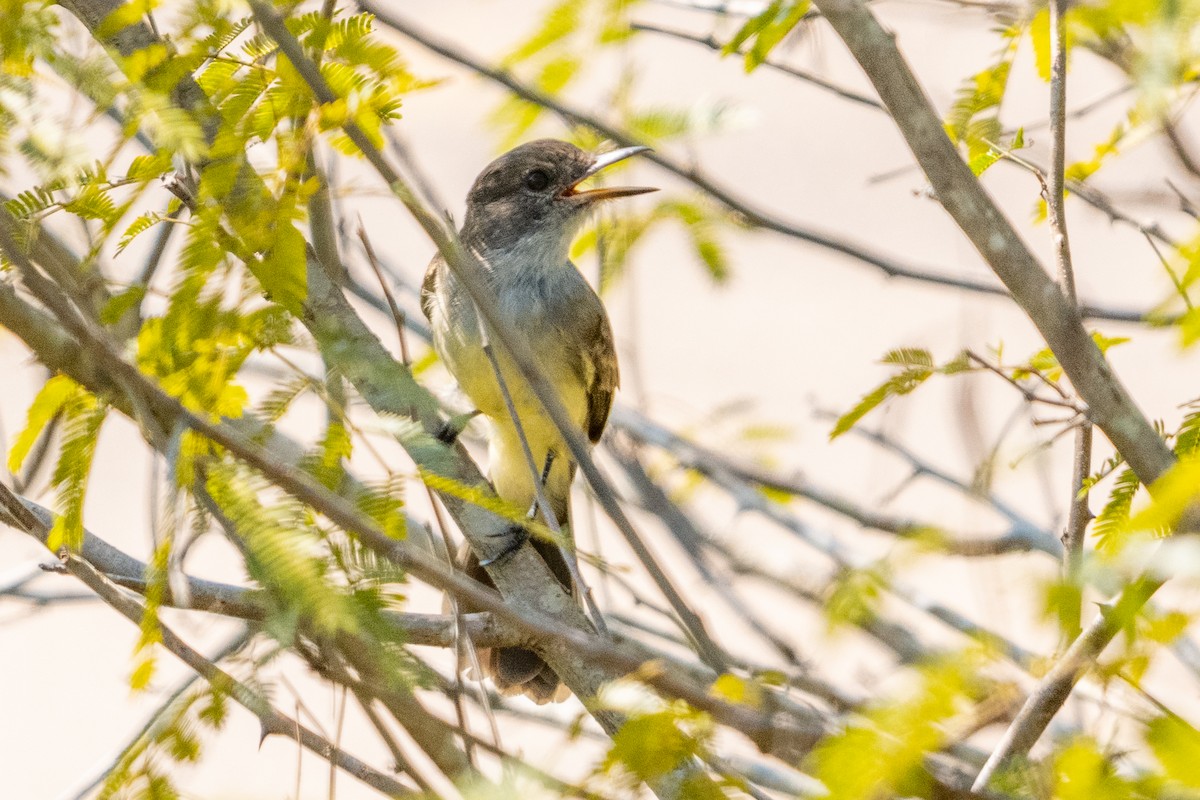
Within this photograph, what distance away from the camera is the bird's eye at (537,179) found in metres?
6.48

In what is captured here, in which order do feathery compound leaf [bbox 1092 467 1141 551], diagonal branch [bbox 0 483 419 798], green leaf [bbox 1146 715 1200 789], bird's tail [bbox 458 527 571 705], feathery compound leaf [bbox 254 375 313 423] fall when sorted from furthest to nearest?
1. bird's tail [bbox 458 527 571 705]
2. feathery compound leaf [bbox 1092 467 1141 551]
3. feathery compound leaf [bbox 254 375 313 423]
4. diagonal branch [bbox 0 483 419 798]
5. green leaf [bbox 1146 715 1200 789]

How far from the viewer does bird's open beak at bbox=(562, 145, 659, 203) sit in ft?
17.5

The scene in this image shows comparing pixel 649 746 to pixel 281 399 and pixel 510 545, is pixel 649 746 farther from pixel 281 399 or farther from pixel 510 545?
pixel 510 545

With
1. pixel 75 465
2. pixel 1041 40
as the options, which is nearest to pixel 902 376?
pixel 1041 40

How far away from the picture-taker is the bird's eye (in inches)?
255

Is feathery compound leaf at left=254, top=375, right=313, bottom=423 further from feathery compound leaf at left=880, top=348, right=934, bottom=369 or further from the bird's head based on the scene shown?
the bird's head

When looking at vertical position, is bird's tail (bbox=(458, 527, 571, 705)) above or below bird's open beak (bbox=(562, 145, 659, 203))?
below

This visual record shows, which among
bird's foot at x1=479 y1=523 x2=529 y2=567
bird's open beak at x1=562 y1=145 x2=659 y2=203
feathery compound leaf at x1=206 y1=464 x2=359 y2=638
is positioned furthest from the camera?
bird's open beak at x1=562 y1=145 x2=659 y2=203

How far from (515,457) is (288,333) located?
136 inches

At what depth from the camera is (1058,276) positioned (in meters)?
3.05

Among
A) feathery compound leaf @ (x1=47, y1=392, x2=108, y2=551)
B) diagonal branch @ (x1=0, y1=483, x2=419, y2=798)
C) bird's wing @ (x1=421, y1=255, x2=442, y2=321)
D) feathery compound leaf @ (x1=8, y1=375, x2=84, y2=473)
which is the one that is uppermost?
bird's wing @ (x1=421, y1=255, x2=442, y2=321)

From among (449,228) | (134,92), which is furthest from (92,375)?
(449,228)

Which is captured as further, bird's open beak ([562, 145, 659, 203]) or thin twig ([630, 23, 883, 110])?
bird's open beak ([562, 145, 659, 203])

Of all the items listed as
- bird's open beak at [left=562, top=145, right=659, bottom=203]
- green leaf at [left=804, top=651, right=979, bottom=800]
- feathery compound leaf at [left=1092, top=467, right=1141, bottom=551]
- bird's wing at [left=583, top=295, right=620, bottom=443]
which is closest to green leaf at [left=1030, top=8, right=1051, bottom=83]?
feathery compound leaf at [left=1092, top=467, right=1141, bottom=551]
